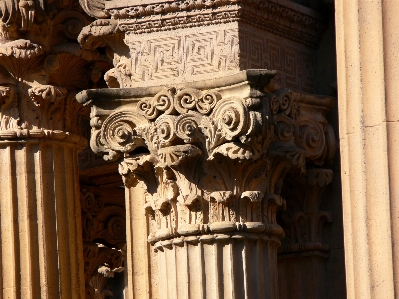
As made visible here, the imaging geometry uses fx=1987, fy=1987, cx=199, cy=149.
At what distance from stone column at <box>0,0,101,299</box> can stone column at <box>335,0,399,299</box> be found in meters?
7.49

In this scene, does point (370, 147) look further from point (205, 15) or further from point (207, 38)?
point (205, 15)

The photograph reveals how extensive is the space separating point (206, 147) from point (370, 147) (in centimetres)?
367

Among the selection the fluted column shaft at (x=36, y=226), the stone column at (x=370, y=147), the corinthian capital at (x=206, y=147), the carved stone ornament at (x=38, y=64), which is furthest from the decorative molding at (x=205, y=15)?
the stone column at (x=370, y=147)

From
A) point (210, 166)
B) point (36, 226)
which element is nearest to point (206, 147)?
point (210, 166)

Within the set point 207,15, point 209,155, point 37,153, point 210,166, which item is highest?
point 207,15

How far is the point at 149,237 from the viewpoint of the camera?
75.3 feet

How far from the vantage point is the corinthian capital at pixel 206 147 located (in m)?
21.8

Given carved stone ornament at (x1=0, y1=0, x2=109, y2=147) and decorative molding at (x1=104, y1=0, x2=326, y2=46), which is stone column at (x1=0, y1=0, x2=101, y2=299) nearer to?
carved stone ornament at (x1=0, y1=0, x2=109, y2=147)

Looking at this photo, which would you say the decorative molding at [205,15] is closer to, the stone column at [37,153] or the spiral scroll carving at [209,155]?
the spiral scroll carving at [209,155]

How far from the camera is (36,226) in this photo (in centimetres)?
2567

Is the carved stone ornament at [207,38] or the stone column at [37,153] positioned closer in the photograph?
the carved stone ornament at [207,38]

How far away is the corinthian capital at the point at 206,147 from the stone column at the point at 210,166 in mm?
11

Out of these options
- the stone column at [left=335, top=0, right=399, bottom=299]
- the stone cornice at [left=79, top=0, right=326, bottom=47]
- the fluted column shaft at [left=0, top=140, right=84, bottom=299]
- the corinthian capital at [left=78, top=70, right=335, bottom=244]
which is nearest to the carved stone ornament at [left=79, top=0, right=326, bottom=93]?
the stone cornice at [left=79, top=0, right=326, bottom=47]

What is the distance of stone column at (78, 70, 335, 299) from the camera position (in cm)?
2180
